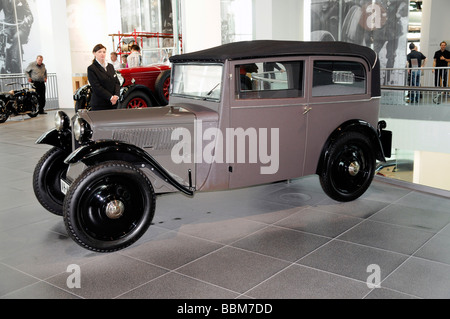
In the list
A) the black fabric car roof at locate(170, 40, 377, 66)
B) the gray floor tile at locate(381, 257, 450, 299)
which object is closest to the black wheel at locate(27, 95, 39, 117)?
the black fabric car roof at locate(170, 40, 377, 66)

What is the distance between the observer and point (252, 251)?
360cm

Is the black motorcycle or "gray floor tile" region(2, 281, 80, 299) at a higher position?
the black motorcycle

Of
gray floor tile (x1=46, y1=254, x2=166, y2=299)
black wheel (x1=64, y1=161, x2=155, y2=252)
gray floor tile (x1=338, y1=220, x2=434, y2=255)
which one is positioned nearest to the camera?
gray floor tile (x1=46, y1=254, x2=166, y2=299)

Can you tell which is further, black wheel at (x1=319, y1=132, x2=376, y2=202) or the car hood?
black wheel at (x1=319, y1=132, x2=376, y2=202)

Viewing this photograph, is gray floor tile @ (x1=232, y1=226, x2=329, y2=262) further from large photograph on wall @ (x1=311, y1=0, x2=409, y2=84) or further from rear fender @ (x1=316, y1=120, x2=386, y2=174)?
large photograph on wall @ (x1=311, y1=0, x2=409, y2=84)

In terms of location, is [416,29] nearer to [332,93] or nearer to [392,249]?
[332,93]

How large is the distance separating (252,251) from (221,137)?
111 centimetres

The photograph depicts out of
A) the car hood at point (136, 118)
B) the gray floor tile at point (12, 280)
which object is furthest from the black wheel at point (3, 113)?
the gray floor tile at point (12, 280)

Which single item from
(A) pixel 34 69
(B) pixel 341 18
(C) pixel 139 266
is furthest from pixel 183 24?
(C) pixel 139 266

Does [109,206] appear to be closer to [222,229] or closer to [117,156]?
[117,156]

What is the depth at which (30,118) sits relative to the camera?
12578 millimetres

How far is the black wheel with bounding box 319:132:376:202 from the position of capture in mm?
4586

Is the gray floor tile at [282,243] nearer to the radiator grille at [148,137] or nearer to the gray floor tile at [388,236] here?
the gray floor tile at [388,236]

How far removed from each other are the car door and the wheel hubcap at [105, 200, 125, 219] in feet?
3.70
